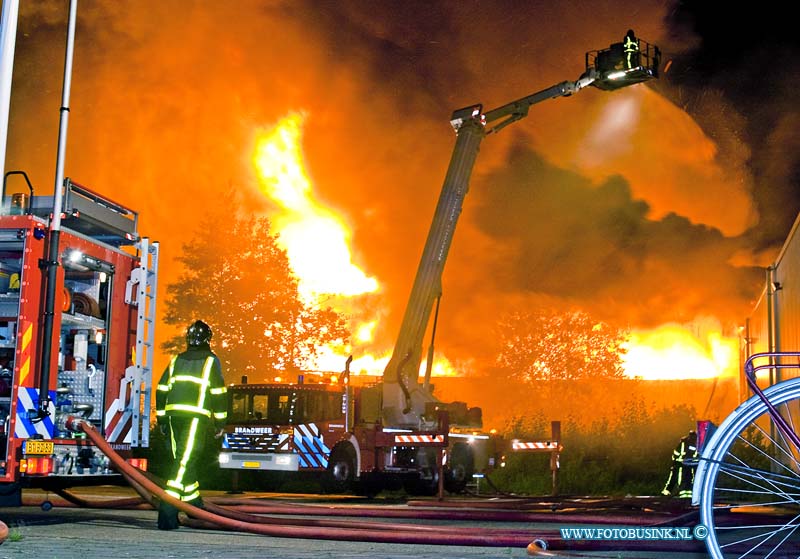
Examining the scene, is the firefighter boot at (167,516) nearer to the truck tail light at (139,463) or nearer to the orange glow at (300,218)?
the truck tail light at (139,463)

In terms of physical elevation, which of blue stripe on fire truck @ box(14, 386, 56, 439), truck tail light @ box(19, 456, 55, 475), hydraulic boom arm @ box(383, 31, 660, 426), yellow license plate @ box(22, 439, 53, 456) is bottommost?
truck tail light @ box(19, 456, 55, 475)

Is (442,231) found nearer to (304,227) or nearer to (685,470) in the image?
(685,470)

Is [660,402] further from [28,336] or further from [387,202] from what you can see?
[28,336]

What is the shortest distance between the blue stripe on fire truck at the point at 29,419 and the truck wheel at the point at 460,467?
10.0m

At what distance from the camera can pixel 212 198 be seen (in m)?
33.9

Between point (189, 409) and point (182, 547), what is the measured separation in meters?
1.36

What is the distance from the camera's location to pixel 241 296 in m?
33.4

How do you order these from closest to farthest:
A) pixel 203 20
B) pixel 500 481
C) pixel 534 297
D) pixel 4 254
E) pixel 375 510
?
pixel 4 254, pixel 375 510, pixel 500 481, pixel 203 20, pixel 534 297

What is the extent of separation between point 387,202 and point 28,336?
29167 mm

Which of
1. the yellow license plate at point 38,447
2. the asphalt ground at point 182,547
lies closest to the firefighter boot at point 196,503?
the asphalt ground at point 182,547

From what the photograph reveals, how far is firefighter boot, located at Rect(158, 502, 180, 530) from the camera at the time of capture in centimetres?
841

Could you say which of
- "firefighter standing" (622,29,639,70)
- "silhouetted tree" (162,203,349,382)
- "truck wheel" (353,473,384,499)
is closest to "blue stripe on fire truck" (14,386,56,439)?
"truck wheel" (353,473,384,499)

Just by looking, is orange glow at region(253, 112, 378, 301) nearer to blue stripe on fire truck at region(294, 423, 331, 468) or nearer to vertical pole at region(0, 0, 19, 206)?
blue stripe on fire truck at region(294, 423, 331, 468)

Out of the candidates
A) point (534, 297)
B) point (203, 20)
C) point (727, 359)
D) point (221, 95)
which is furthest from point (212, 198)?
point (727, 359)
